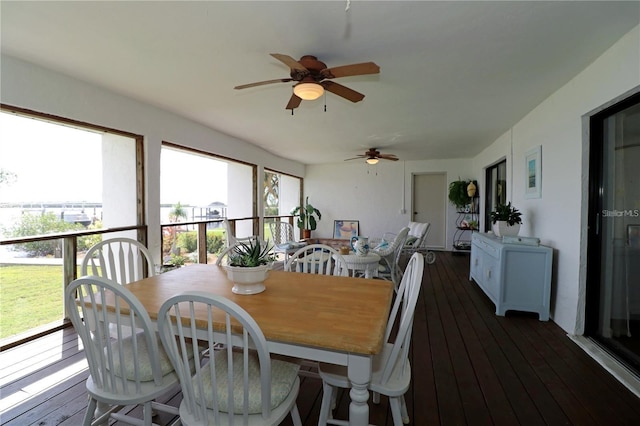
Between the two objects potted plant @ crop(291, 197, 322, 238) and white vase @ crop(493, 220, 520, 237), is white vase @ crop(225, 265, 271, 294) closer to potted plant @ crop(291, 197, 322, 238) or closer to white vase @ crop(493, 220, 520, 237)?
white vase @ crop(493, 220, 520, 237)

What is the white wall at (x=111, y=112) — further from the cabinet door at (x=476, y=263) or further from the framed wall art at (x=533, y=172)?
the framed wall art at (x=533, y=172)

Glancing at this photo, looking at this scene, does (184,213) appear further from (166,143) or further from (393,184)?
(393,184)

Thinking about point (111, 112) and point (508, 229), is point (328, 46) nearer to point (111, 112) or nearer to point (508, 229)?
point (111, 112)

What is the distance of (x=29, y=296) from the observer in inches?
117

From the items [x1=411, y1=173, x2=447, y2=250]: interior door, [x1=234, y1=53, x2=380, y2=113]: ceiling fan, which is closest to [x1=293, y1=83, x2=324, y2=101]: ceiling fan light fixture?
[x1=234, y1=53, x2=380, y2=113]: ceiling fan

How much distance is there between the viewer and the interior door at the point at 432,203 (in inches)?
299

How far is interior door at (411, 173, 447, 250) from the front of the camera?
24.9 feet

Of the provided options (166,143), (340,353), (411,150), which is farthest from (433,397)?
(411,150)

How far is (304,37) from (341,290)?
1.68m

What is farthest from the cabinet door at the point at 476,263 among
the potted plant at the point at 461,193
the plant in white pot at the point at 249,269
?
the plant in white pot at the point at 249,269

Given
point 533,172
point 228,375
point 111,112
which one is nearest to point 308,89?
point 228,375

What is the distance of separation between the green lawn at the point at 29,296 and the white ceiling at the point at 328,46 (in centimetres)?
192

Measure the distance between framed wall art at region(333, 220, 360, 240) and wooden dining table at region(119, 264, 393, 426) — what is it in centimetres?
612

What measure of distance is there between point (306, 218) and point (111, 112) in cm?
554
